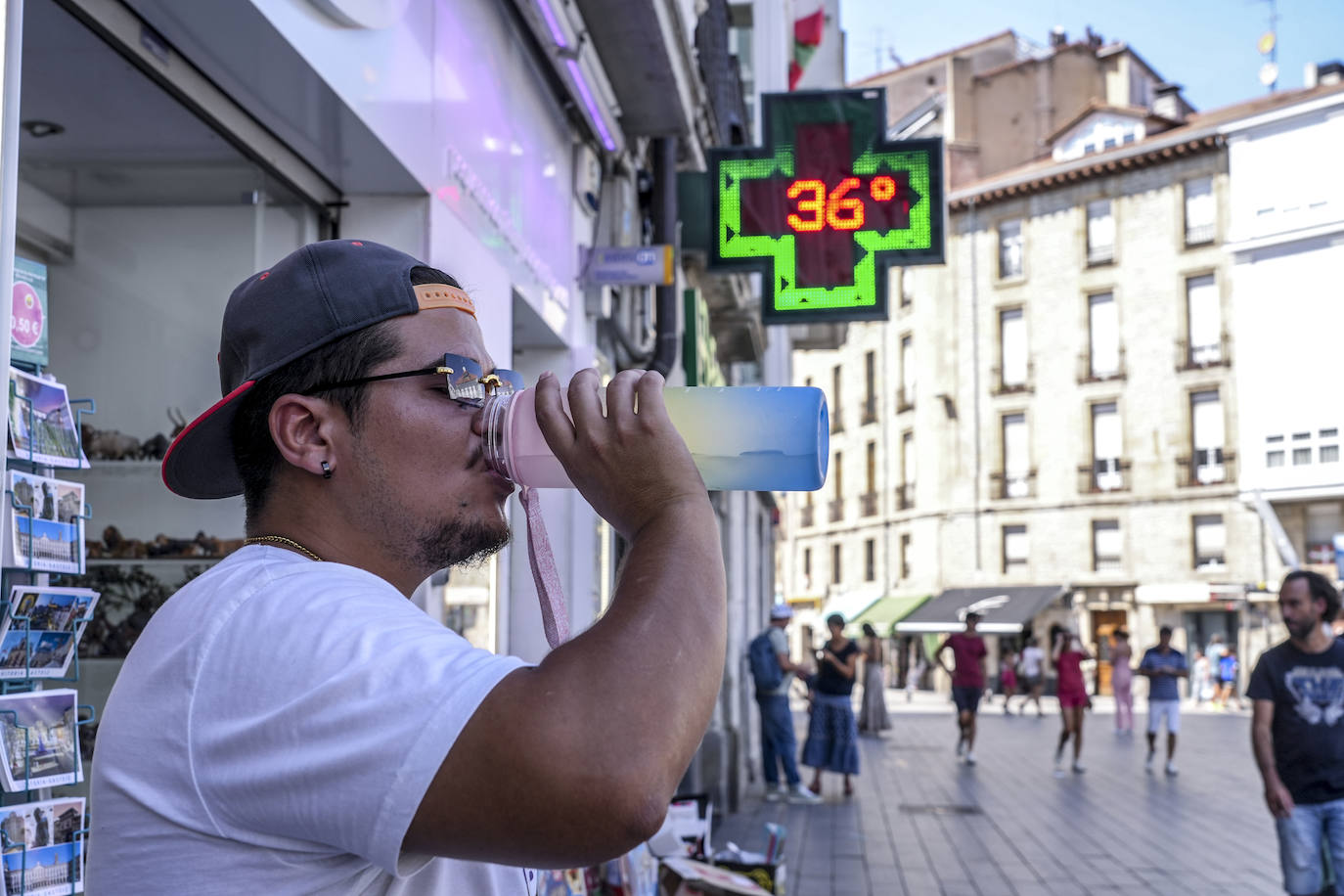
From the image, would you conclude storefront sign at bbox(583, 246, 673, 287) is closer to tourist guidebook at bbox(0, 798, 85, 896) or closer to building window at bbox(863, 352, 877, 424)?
tourist guidebook at bbox(0, 798, 85, 896)

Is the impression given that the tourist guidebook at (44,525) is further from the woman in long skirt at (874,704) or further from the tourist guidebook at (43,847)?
the woman in long skirt at (874,704)

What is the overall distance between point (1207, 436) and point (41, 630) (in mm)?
42001

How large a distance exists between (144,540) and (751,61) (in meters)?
16.5

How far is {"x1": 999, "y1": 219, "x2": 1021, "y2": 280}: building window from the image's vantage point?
149 feet

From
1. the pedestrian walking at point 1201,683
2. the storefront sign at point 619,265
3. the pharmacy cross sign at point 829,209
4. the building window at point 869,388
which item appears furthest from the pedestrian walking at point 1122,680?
the building window at point 869,388

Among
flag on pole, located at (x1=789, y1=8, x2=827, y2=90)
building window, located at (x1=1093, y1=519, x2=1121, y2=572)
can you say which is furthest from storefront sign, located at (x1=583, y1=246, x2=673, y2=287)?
building window, located at (x1=1093, y1=519, x2=1121, y2=572)

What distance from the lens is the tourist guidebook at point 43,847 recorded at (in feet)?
8.66

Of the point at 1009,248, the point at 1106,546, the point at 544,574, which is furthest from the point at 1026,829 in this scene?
the point at 1009,248

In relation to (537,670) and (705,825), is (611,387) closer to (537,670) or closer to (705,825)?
(537,670)

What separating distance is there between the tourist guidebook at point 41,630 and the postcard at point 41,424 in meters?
0.26

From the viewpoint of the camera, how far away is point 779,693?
14922mm

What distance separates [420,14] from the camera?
4602mm

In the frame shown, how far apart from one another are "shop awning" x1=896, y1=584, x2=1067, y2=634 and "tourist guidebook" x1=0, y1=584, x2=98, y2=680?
40.9 meters

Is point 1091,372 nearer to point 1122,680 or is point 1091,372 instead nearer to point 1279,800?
point 1122,680
